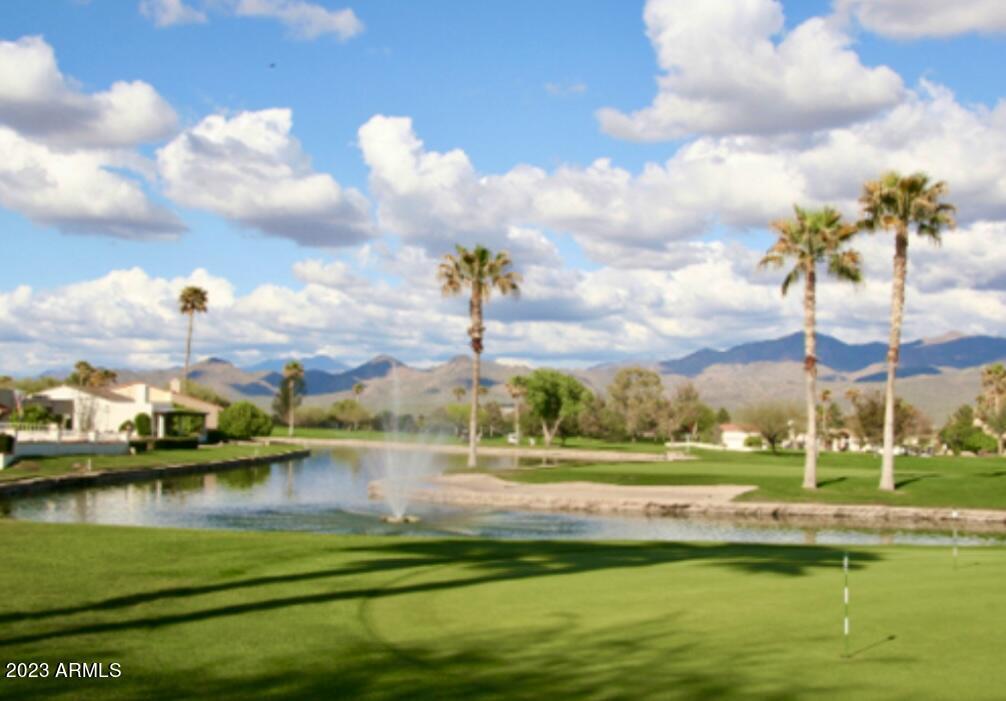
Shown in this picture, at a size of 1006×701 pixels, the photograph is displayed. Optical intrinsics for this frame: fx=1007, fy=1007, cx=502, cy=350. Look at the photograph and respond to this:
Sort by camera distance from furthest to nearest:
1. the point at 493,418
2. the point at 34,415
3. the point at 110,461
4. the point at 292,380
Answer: the point at 493,418 < the point at 292,380 < the point at 34,415 < the point at 110,461

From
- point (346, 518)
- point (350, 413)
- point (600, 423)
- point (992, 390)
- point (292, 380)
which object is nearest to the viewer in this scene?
point (346, 518)

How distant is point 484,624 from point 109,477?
43804mm

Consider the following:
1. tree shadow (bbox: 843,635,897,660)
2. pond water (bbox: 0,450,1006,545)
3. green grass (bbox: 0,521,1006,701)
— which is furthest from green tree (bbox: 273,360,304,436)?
tree shadow (bbox: 843,635,897,660)

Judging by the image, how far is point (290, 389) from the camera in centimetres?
15425

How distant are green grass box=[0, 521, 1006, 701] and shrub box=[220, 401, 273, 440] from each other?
87.4 metres

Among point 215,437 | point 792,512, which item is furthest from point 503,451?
point 792,512

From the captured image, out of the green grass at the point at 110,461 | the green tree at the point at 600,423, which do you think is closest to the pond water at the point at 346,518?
the green grass at the point at 110,461

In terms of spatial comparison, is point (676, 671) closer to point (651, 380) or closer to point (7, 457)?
point (7, 457)

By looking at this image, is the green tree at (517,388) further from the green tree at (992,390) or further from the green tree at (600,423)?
the green tree at (992,390)

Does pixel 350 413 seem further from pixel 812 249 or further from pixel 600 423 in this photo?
pixel 812 249

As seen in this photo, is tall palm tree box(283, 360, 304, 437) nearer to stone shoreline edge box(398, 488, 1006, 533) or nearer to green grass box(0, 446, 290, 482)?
green grass box(0, 446, 290, 482)

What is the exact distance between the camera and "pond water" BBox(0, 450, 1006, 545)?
31.6 metres

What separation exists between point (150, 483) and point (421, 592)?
4219 cm

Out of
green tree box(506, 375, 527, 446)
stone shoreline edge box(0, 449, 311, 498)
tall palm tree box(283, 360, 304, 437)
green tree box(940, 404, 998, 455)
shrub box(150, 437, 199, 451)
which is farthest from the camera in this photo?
tall palm tree box(283, 360, 304, 437)
